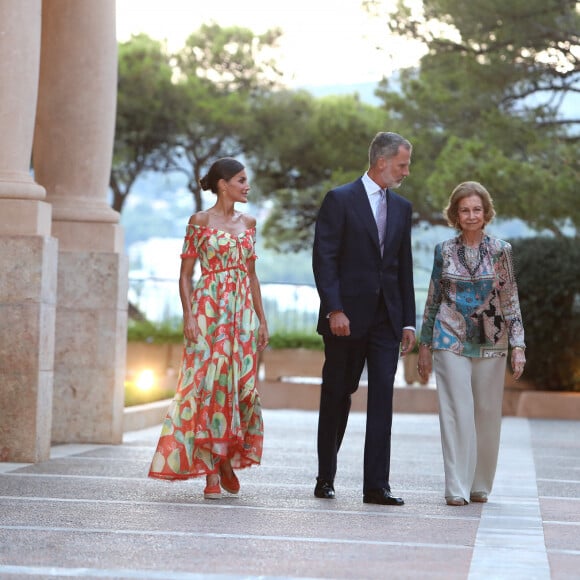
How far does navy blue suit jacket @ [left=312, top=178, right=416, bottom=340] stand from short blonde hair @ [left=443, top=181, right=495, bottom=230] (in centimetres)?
38

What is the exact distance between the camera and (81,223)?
41.0 ft

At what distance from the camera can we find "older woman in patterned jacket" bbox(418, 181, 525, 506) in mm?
8773

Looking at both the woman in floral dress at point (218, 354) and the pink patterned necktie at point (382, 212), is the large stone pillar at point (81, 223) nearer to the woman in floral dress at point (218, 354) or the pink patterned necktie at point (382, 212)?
the woman in floral dress at point (218, 354)

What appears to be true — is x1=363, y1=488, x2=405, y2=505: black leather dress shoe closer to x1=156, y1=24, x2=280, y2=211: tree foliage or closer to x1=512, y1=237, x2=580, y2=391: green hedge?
x1=512, y1=237, x2=580, y2=391: green hedge

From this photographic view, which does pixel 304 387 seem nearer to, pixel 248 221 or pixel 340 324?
pixel 248 221

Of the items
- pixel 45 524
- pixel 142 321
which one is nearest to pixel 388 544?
pixel 45 524

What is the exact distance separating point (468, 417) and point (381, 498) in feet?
2.44

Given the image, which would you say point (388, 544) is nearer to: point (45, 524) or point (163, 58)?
point (45, 524)

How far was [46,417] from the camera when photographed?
1074 centimetres

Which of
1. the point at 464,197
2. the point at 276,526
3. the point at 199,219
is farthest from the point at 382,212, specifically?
Result: the point at 276,526

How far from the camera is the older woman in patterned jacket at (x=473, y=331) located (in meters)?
8.77

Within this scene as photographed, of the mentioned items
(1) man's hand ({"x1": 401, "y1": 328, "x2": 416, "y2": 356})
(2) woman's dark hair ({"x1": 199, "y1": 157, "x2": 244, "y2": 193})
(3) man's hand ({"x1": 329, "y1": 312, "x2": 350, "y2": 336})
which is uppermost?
(2) woman's dark hair ({"x1": 199, "y1": 157, "x2": 244, "y2": 193})

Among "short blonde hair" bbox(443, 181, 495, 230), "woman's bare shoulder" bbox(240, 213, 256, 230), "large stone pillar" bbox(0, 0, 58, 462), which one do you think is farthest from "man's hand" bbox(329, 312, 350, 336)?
"large stone pillar" bbox(0, 0, 58, 462)

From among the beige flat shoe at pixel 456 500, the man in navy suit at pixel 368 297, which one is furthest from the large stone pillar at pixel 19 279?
the beige flat shoe at pixel 456 500
